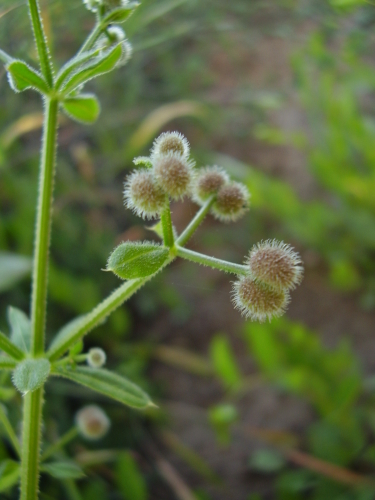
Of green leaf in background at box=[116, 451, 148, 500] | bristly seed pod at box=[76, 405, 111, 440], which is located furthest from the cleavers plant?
green leaf in background at box=[116, 451, 148, 500]

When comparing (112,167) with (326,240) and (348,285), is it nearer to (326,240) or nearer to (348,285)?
(326,240)

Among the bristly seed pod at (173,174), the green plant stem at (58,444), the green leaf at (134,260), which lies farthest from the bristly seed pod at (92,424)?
the bristly seed pod at (173,174)

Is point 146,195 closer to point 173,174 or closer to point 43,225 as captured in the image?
point 173,174

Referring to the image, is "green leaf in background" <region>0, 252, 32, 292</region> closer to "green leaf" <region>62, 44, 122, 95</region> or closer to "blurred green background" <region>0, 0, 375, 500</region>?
"blurred green background" <region>0, 0, 375, 500</region>

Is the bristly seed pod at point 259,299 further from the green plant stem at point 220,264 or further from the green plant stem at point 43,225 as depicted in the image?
the green plant stem at point 43,225

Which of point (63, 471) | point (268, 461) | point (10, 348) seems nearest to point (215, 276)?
point (268, 461)

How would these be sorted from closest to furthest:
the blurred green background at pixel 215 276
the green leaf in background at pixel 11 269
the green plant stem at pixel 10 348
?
the green plant stem at pixel 10 348 → the green leaf in background at pixel 11 269 → the blurred green background at pixel 215 276

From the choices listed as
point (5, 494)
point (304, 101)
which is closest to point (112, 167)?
point (304, 101)

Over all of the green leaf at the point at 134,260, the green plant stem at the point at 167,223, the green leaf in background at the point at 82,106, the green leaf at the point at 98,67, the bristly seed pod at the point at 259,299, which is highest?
the green leaf in background at the point at 82,106
